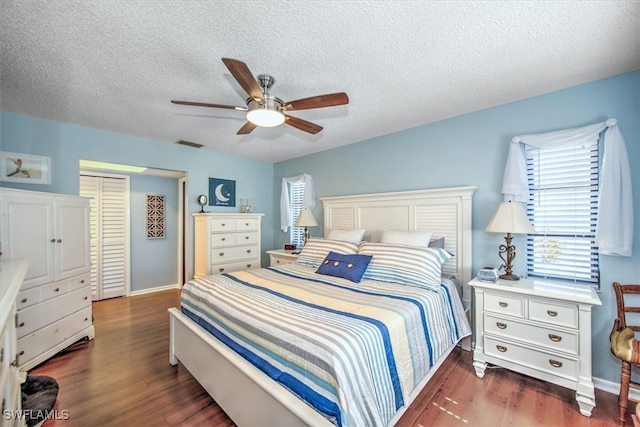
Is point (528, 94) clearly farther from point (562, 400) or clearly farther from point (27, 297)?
point (27, 297)

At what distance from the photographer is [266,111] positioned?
1886 mm

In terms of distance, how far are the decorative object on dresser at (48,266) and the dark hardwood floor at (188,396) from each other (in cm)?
23

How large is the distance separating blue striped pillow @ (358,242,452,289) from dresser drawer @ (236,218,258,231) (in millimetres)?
2404

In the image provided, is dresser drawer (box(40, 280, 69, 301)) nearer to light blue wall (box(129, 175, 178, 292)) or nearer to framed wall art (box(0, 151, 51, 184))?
framed wall art (box(0, 151, 51, 184))

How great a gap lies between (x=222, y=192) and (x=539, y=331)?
4385mm

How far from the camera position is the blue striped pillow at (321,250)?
3.04 meters

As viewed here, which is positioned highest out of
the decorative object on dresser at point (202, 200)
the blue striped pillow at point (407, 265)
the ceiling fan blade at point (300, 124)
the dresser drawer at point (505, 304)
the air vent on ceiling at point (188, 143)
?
the air vent on ceiling at point (188, 143)

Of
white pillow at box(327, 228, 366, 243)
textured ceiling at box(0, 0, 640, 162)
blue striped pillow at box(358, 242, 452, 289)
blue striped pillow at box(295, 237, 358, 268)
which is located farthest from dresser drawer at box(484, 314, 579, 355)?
textured ceiling at box(0, 0, 640, 162)

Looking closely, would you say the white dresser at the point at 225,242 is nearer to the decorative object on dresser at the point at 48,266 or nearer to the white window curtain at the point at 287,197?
the white window curtain at the point at 287,197

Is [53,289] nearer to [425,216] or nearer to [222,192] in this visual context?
[222,192]

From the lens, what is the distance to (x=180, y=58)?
5.99ft

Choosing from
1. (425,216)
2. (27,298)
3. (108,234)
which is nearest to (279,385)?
(425,216)

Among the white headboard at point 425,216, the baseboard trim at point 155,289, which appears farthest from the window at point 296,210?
the baseboard trim at point 155,289

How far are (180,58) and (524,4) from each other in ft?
6.98
